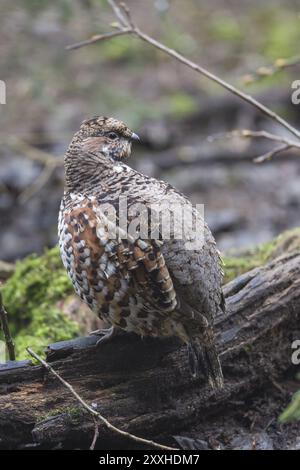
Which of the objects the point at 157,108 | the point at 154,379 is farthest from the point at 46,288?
the point at 157,108

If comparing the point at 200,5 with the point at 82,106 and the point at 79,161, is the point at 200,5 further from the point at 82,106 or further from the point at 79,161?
the point at 79,161

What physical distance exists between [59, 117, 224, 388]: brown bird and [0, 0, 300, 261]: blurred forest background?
10.5 feet

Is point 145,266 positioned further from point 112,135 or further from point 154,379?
point 112,135

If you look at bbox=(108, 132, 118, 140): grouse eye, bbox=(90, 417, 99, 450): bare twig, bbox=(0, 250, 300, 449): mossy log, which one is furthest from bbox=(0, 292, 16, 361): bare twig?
bbox=(108, 132, 118, 140): grouse eye

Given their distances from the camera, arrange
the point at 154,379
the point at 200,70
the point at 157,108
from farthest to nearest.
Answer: the point at 157,108
the point at 200,70
the point at 154,379

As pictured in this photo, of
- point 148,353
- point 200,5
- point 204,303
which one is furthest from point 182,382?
point 200,5

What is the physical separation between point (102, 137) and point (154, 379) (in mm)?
1620

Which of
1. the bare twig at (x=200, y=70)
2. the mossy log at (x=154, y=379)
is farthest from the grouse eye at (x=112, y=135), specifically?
the mossy log at (x=154, y=379)

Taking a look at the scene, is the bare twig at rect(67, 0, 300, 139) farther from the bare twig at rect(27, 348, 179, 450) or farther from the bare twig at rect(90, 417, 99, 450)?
the bare twig at rect(90, 417, 99, 450)

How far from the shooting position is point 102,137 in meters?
5.25

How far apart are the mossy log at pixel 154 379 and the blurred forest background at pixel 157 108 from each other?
340cm

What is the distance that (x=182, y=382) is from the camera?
4.81 meters

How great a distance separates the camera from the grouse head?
5215 millimetres

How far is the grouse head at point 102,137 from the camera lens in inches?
205
